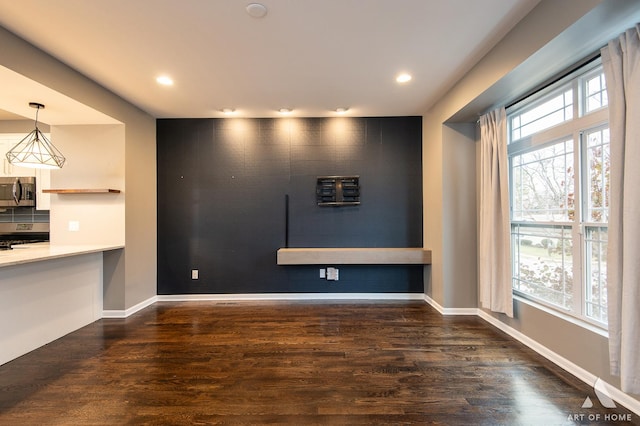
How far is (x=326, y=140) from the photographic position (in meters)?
4.02

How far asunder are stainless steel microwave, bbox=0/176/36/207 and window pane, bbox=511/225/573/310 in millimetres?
6316

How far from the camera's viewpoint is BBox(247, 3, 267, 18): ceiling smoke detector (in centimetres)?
183

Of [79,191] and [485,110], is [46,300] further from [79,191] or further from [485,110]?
[485,110]

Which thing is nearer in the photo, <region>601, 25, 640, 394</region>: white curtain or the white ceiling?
<region>601, 25, 640, 394</region>: white curtain

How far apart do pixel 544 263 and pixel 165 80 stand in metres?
4.17

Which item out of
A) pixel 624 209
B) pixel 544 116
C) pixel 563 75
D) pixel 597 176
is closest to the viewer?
pixel 624 209

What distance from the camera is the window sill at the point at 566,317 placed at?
1.92m

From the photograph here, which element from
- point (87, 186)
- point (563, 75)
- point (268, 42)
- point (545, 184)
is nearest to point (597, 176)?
point (545, 184)

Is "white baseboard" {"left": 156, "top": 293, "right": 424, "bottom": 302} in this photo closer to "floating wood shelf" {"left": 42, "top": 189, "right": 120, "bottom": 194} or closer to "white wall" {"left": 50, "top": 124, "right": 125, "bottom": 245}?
"white wall" {"left": 50, "top": 124, "right": 125, "bottom": 245}

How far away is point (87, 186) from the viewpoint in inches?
130

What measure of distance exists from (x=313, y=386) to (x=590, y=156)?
271cm

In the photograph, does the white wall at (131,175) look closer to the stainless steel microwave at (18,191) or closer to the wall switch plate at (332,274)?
the stainless steel microwave at (18,191)

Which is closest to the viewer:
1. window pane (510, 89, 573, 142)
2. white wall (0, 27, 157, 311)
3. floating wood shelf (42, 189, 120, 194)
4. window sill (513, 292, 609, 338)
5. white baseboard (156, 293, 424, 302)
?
window sill (513, 292, 609, 338)

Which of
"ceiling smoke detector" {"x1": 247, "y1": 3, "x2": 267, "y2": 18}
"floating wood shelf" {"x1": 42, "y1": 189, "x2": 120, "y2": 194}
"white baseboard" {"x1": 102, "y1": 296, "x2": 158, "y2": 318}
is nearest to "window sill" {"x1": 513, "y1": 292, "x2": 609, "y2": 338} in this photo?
"ceiling smoke detector" {"x1": 247, "y1": 3, "x2": 267, "y2": 18}
